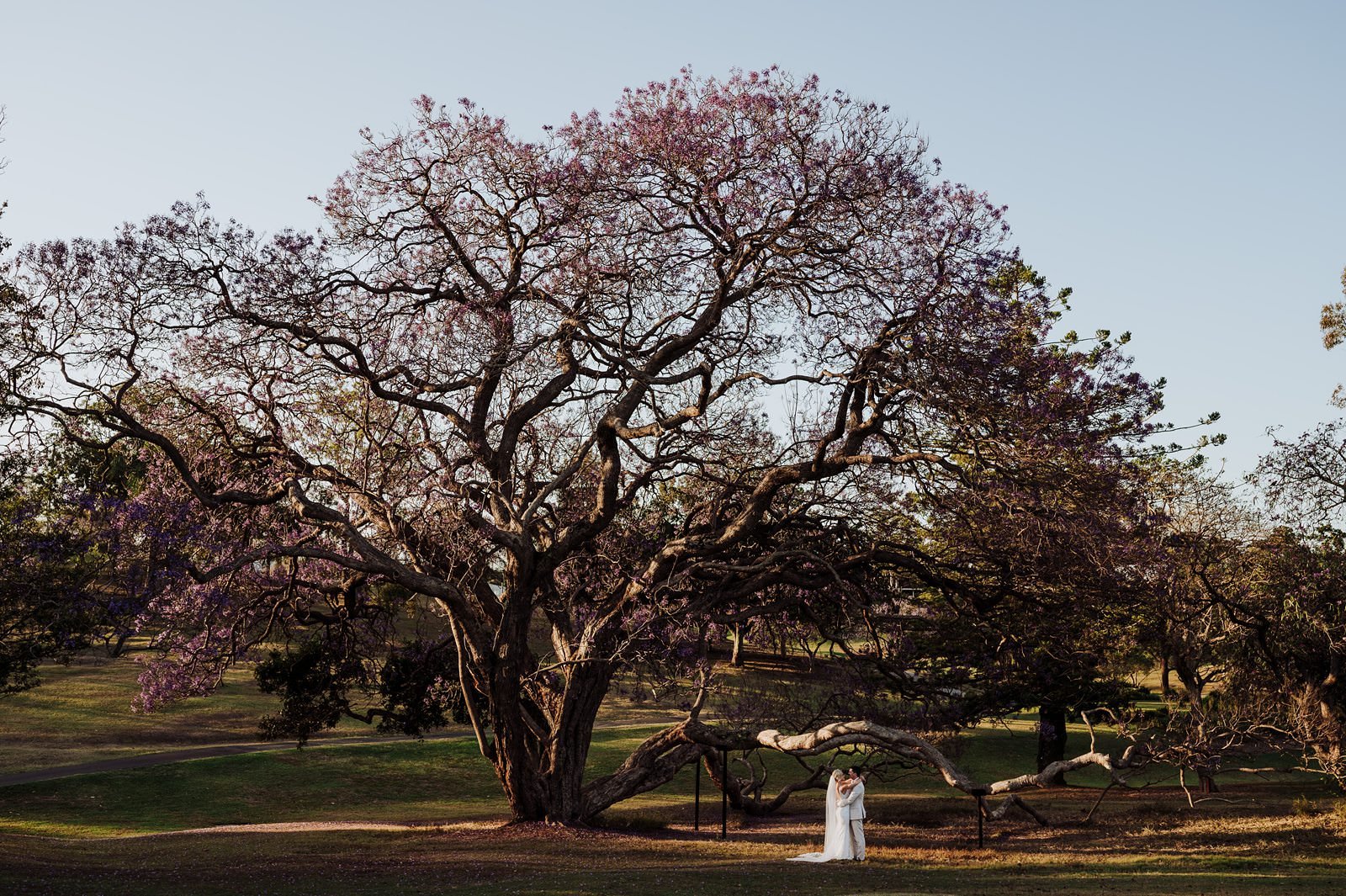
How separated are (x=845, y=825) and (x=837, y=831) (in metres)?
0.17

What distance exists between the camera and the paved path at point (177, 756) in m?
31.9

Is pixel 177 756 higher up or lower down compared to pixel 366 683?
lower down

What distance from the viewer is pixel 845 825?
1861 cm

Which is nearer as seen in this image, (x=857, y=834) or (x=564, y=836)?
(x=857, y=834)

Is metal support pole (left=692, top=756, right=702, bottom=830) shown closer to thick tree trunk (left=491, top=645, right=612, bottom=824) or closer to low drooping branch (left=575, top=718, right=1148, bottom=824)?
low drooping branch (left=575, top=718, right=1148, bottom=824)

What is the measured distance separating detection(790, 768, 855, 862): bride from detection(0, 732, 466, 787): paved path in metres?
23.0

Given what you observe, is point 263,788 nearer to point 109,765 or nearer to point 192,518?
point 109,765

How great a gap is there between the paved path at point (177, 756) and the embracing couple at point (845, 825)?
23119 mm

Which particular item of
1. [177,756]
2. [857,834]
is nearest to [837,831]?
[857,834]

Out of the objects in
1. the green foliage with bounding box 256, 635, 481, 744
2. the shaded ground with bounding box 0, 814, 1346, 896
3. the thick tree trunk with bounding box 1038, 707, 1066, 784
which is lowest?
the shaded ground with bounding box 0, 814, 1346, 896

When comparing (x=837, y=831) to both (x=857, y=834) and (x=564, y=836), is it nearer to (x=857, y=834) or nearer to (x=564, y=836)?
(x=857, y=834)

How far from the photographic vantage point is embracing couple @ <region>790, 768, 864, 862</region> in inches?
724

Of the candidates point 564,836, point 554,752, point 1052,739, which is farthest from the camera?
point 1052,739

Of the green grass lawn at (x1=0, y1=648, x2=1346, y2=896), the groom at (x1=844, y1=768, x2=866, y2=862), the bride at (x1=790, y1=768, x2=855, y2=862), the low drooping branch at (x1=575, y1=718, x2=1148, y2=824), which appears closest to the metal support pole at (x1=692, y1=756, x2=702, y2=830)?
the green grass lawn at (x1=0, y1=648, x2=1346, y2=896)
